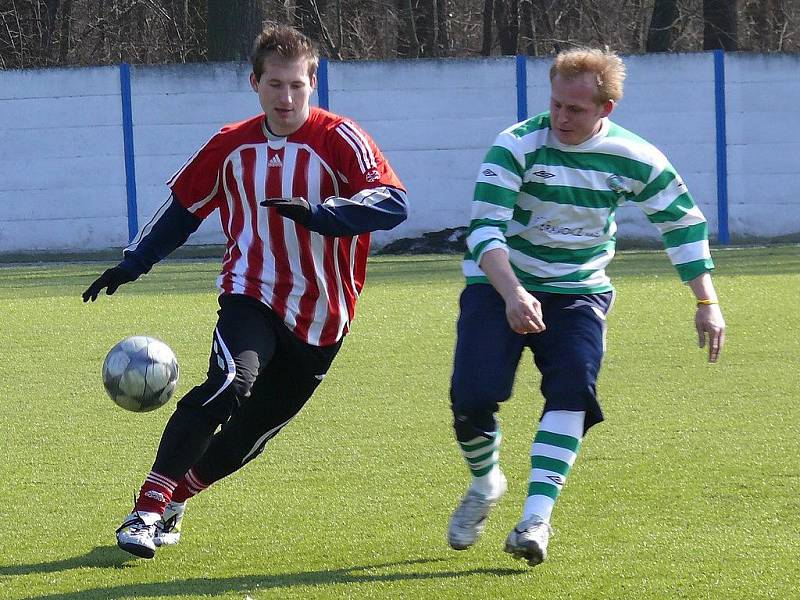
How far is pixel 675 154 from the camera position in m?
18.3

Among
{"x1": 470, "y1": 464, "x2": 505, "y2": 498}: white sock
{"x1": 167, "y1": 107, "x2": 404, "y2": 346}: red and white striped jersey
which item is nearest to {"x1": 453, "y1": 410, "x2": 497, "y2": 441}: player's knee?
{"x1": 470, "y1": 464, "x2": 505, "y2": 498}: white sock

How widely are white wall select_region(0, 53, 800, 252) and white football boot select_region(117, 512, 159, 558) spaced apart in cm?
1409

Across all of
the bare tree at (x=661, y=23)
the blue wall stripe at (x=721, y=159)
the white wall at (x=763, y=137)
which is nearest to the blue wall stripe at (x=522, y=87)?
the blue wall stripe at (x=721, y=159)

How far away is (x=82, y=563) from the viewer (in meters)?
4.27

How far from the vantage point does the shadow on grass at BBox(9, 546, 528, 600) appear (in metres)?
3.94

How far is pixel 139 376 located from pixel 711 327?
1.91m

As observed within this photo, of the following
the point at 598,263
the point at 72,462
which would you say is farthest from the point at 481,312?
the point at 72,462

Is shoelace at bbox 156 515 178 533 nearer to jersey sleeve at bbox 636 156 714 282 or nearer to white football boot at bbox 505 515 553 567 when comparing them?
white football boot at bbox 505 515 553 567

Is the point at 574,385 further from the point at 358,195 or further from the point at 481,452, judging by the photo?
the point at 358,195

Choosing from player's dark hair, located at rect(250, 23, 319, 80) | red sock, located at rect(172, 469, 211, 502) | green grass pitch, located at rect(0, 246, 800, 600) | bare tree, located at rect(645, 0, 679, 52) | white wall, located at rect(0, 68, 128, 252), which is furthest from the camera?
bare tree, located at rect(645, 0, 679, 52)

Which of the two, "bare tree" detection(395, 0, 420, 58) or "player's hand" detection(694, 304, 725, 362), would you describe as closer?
"player's hand" detection(694, 304, 725, 362)

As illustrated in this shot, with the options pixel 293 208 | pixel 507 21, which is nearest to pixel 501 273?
pixel 293 208

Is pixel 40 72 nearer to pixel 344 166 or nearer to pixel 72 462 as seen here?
pixel 72 462

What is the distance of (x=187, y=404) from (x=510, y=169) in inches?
47.4
